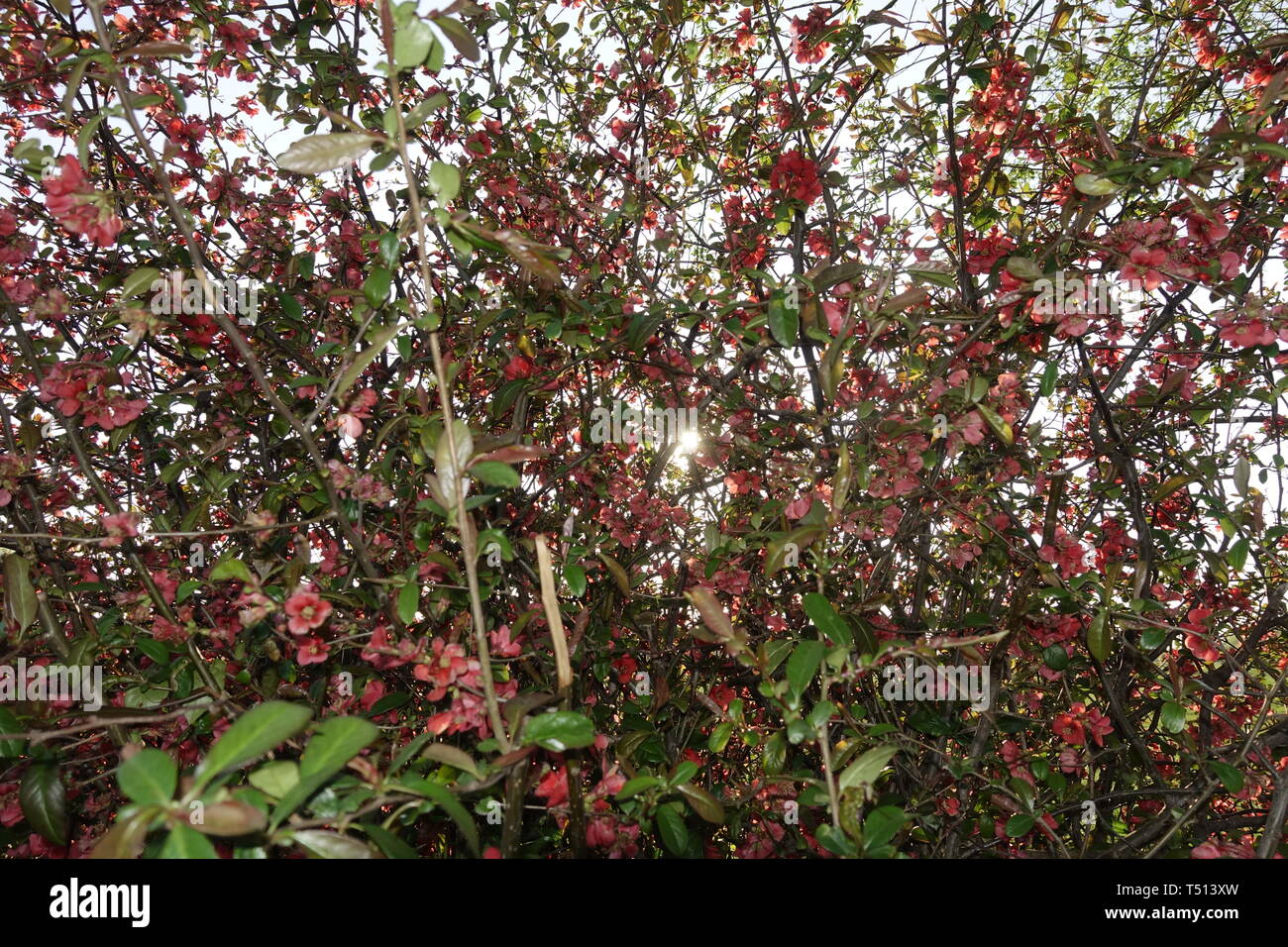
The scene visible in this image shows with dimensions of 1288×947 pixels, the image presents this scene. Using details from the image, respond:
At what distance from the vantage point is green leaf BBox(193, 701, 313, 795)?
62 centimetres

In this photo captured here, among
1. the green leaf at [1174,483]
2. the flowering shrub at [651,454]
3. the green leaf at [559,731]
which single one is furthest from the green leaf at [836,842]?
the green leaf at [1174,483]

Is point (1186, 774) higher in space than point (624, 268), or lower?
lower

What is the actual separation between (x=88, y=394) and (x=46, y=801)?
0.81 metres

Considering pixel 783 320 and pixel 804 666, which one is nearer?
pixel 804 666

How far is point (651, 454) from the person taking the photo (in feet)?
8.72

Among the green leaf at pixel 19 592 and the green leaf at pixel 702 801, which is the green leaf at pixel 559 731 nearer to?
the green leaf at pixel 702 801

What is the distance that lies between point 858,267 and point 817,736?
3.00ft

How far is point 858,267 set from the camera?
4.76 feet

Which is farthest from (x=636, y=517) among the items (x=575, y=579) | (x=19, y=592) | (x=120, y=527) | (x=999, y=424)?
(x=19, y=592)

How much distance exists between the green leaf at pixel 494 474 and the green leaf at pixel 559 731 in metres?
0.29

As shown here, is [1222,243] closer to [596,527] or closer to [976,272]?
[976,272]

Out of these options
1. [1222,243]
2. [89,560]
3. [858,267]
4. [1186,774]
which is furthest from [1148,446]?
[89,560]

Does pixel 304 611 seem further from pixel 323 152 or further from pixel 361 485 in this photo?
pixel 323 152

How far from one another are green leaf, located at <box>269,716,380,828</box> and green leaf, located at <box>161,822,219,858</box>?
0.24 ft
